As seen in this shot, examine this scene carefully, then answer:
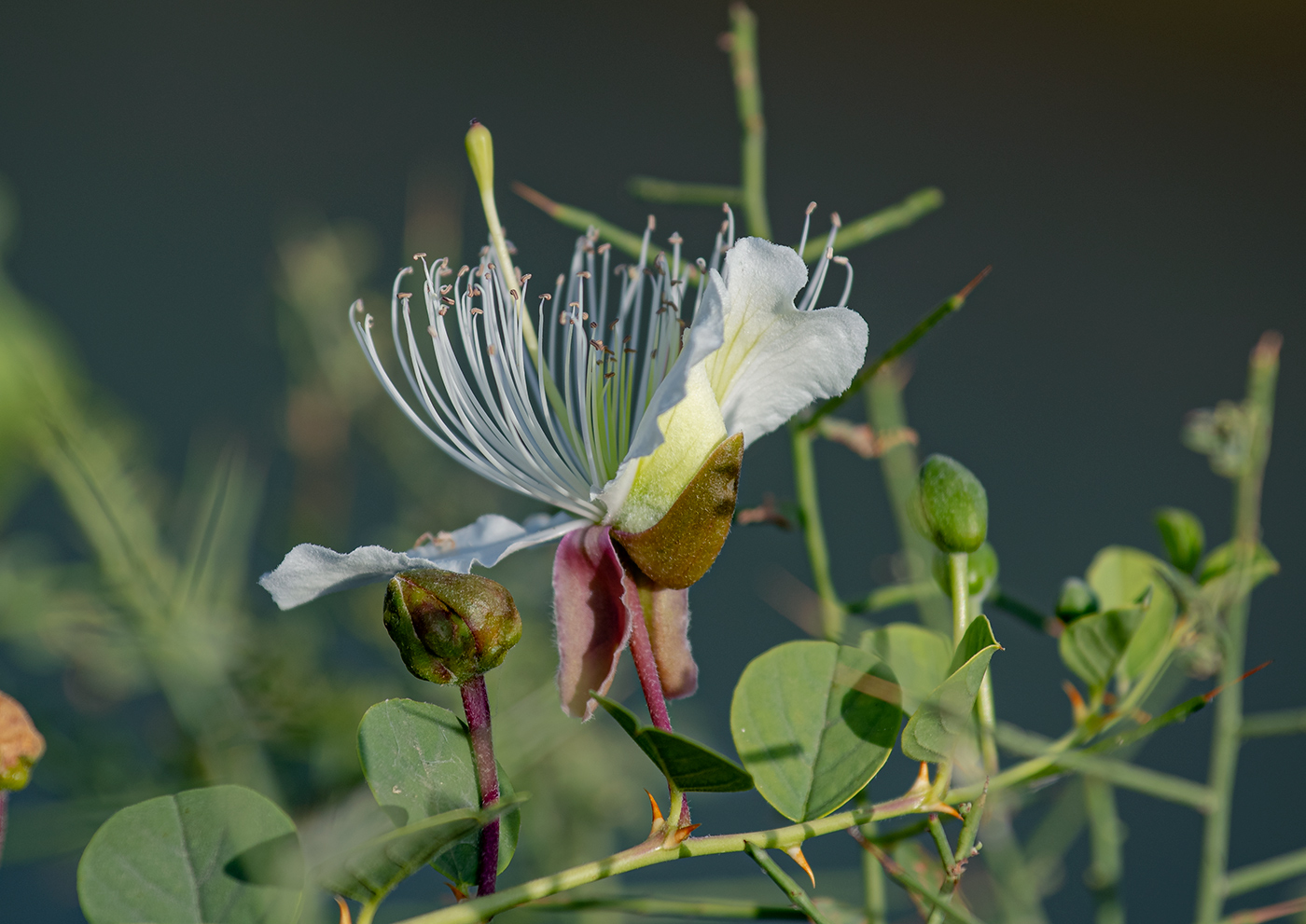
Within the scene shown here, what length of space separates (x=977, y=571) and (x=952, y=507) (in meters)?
0.04

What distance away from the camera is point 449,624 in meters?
0.23

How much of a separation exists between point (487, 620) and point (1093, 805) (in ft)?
0.85

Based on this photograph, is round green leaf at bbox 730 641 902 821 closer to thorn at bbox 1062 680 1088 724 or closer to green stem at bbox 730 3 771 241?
thorn at bbox 1062 680 1088 724

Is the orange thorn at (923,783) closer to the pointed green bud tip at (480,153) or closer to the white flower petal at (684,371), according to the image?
the white flower petal at (684,371)

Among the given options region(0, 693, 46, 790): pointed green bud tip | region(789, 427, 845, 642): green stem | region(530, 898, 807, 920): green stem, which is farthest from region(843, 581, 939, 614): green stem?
region(0, 693, 46, 790): pointed green bud tip

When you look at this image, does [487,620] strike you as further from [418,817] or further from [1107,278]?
[1107,278]

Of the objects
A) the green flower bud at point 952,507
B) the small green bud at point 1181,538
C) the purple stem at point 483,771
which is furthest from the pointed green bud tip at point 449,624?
the small green bud at point 1181,538

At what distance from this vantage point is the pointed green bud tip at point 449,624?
0.23 metres

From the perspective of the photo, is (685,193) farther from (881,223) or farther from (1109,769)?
(1109,769)

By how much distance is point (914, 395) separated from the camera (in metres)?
1.44

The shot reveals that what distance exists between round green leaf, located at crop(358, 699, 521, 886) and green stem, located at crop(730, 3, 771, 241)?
229 millimetres

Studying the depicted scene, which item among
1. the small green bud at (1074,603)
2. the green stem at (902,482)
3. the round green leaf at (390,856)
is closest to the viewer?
the round green leaf at (390,856)

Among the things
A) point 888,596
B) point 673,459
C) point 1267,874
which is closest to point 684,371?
point 673,459

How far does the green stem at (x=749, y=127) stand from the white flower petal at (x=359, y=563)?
147 millimetres
